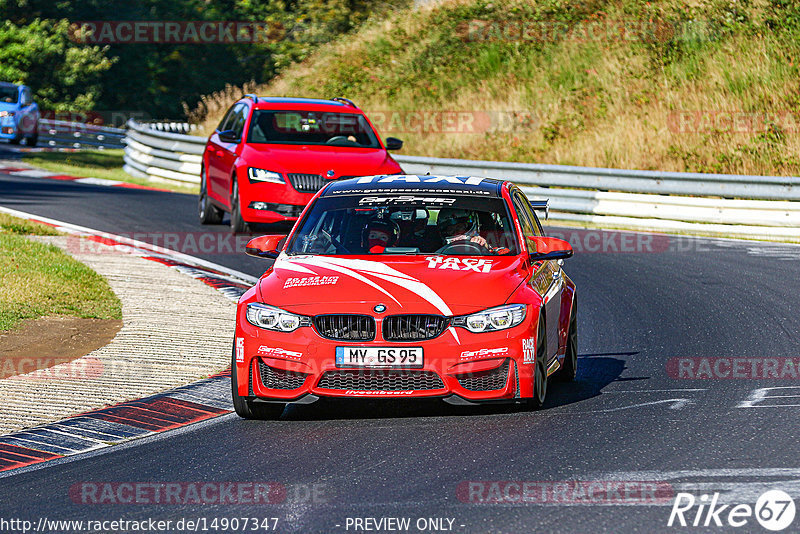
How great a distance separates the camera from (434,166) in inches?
967

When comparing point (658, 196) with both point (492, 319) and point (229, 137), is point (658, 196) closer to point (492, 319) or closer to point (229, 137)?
point (229, 137)

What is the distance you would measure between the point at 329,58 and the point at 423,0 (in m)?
4.35

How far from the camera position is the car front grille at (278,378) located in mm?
8070

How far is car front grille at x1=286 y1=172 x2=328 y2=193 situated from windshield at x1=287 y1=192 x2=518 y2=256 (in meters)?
7.67

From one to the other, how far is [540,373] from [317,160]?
958 centimetres

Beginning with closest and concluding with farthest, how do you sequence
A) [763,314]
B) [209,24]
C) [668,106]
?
[763,314] → [668,106] → [209,24]

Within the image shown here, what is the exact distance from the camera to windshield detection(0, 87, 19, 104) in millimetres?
38969

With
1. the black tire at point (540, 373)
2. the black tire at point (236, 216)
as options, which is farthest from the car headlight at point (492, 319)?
the black tire at point (236, 216)

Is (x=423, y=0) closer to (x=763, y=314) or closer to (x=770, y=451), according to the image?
(x=763, y=314)

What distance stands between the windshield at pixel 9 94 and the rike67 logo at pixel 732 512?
35.7m

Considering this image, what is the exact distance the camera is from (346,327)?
804 cm

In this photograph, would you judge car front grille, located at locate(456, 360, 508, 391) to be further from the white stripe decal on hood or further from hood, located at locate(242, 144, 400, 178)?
hood, located at locate(242, 144, 400, 178)

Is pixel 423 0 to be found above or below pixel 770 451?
above

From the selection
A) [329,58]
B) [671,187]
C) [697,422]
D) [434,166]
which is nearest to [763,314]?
[697,422]
